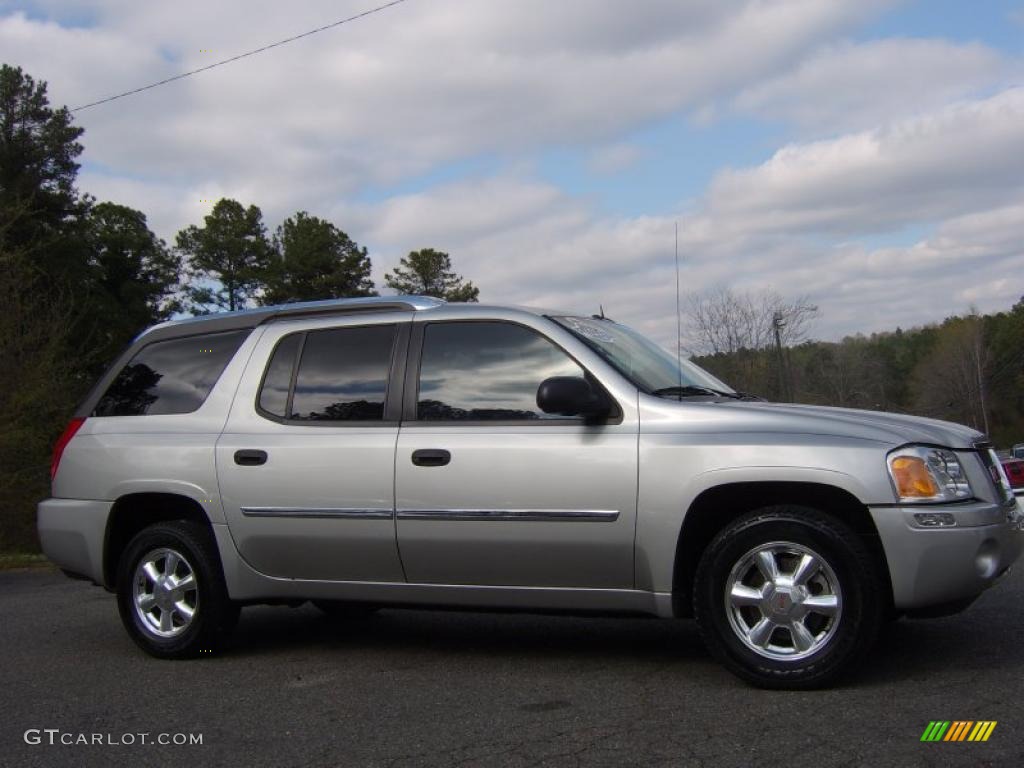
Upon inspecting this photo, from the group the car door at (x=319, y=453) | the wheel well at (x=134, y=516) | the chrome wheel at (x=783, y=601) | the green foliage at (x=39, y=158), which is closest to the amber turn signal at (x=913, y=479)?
the chrome wheel at (x=783, y=601)

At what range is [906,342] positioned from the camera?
110875 mm

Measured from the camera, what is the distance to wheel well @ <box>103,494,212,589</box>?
5652 millimetres

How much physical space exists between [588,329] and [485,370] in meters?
0.61

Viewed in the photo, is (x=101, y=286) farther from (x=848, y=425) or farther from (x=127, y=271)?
(x=848, y=425)

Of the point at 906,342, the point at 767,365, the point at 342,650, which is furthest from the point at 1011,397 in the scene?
the point at 342,650

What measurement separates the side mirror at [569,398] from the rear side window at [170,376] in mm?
2055

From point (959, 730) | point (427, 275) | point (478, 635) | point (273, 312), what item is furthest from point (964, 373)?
point (959, 730)

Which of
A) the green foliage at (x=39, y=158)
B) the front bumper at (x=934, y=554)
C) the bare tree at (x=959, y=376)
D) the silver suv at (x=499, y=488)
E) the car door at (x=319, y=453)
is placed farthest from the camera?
the bare tree at (x=959, y=376)

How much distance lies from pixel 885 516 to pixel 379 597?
7.99 feet

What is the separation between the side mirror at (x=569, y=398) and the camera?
14.7ft

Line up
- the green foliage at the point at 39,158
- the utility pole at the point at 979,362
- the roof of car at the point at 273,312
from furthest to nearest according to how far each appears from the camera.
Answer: the utility pole at the point at 979,362, the green foliage at the point at 39,158, the roof of car at the point at 273,312

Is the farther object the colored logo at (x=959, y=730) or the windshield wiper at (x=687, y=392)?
the windshield wiper at (x=687, y=392)

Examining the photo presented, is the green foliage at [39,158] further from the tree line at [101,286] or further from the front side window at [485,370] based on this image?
the front side window at [485,370]

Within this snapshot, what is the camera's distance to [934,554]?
160 inches
